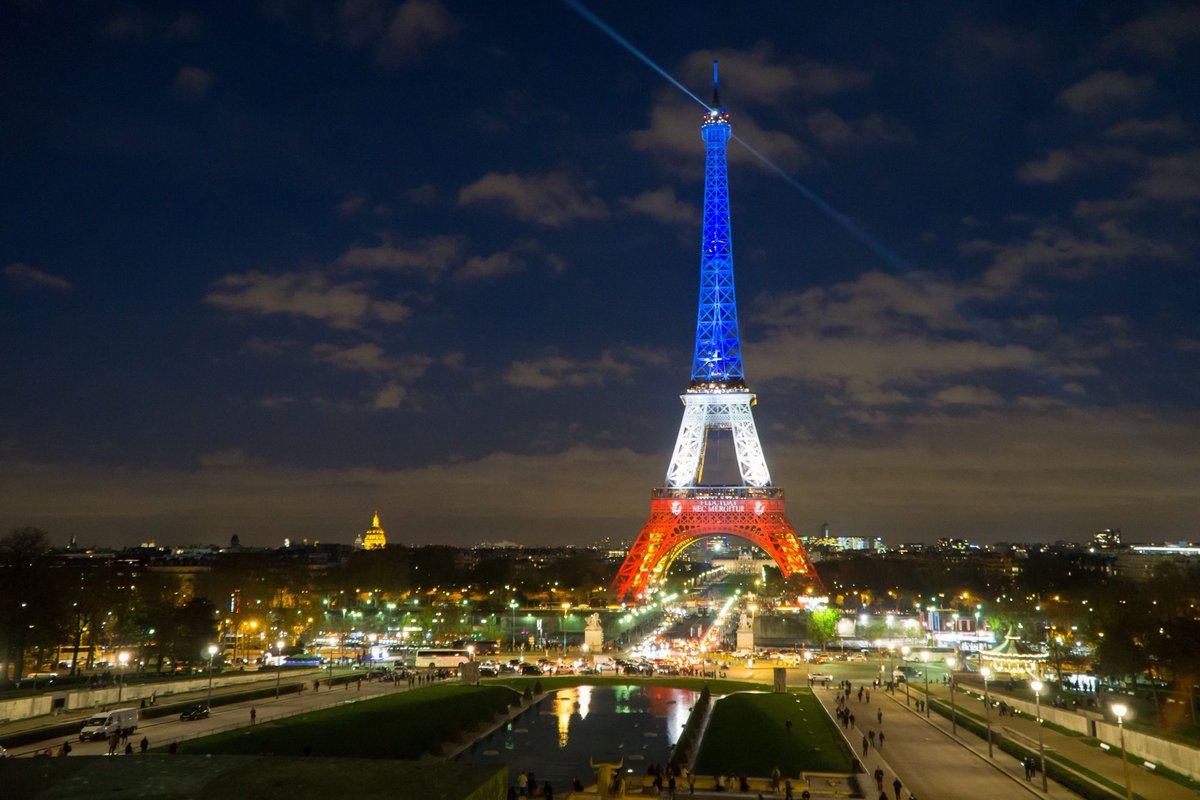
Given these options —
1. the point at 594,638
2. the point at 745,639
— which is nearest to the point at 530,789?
the point at 594,638

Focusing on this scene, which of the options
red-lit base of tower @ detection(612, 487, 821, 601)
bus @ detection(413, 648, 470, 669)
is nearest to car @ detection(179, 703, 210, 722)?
bus @ detection(413, 648, 470, 669)

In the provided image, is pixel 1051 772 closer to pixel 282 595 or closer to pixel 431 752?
pixel 431 752

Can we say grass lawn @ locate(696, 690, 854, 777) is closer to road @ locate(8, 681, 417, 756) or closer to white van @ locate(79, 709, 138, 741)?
road @ locate(8, 681, 417, 756)

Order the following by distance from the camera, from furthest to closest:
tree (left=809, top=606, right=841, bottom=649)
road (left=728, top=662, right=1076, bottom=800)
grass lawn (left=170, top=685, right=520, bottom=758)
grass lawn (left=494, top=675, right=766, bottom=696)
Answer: tree (left=809, top=606, right=841, bottom=649) → grass lawn (left=494, top=675, right=766, bottom=696) → grass lawn (left=170, top=685, right=520, bottom=758) → road (left=728, top=662, right=1076, bottom=800)

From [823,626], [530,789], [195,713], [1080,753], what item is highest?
[823,626]

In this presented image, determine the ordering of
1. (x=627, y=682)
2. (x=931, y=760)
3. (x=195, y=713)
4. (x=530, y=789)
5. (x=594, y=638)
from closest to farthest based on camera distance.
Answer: (x=530, y=789) < (x=931, y=760) < (x=195, y=713) < (x=627, y=682) < (x=594, y=638)

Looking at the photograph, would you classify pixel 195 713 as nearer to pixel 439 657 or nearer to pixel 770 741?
pixel 770 741
